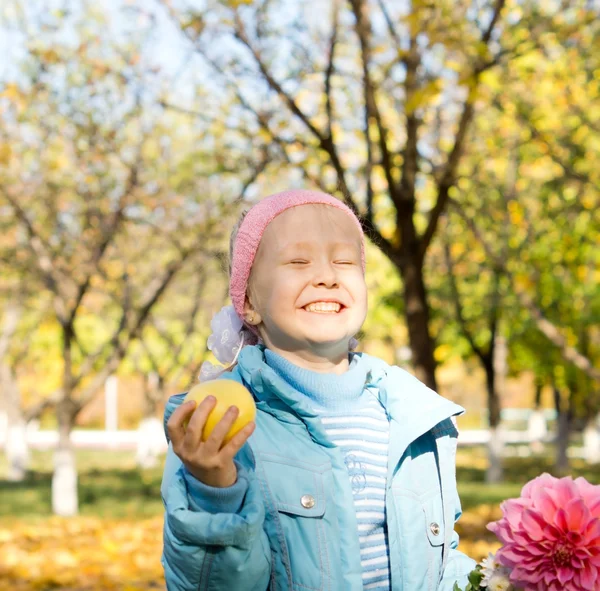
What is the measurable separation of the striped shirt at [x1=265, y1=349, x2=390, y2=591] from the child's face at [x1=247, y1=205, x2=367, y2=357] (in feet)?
0.21

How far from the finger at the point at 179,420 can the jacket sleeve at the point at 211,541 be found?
0.35ft

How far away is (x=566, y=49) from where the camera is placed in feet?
32.1

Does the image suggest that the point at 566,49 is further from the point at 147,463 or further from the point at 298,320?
the point at 147,463

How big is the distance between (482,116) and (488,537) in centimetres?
662

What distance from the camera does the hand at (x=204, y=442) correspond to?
170 centimetres

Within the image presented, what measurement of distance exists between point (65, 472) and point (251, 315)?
929 cm

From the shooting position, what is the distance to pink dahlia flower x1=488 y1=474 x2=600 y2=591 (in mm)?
1726

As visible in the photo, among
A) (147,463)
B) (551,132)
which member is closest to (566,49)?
(551,132)

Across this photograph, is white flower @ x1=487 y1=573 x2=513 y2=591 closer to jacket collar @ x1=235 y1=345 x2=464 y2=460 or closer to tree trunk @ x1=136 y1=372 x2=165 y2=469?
jacket collar @ x1=235 y1=345 x2=464 y2=460

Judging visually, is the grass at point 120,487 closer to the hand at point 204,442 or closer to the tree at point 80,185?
the tree at point 80,185

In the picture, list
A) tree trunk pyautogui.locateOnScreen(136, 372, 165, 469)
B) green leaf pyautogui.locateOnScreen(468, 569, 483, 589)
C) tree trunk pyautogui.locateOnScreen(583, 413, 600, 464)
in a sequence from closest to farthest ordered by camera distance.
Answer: green leaf pyautogui.locateOnScreen(468, 569, 483, 589) → tree trunk pyautogui.locateOnScreen(136, 372, 165, 469) → tree trunk pyautogui.locateOnScreen(583, 413, 600, 464)

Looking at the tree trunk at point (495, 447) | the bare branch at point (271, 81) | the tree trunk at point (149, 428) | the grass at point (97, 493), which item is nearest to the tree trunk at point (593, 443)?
the tree trunk at point (495, 447)

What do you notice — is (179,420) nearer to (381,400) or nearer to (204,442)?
(204,442)

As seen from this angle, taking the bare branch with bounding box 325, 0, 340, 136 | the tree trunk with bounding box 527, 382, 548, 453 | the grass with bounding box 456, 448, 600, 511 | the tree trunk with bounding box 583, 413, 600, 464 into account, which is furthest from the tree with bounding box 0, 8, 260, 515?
the tree trunk with bounding box 527, 382, 548, 453
